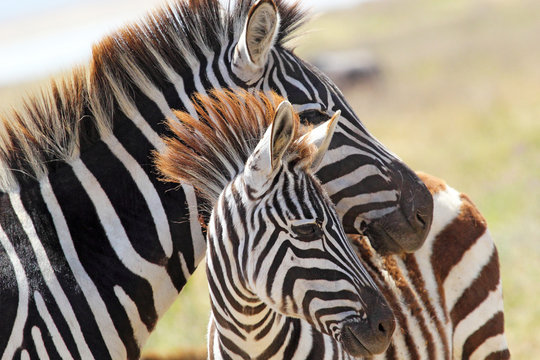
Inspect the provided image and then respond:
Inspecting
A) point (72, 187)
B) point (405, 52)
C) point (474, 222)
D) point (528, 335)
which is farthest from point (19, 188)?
point (405, 52)

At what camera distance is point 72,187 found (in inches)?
151

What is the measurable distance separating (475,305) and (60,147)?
10.6 ft

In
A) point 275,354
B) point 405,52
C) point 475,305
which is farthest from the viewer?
point 405,52

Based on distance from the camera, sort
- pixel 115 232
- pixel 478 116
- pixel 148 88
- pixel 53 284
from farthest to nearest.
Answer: pixel 478 116 → pixel 148 88 → pixel 115 232 → pixel 53 284

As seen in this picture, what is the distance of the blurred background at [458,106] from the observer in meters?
8.55

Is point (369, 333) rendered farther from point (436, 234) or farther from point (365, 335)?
point (436, 234)

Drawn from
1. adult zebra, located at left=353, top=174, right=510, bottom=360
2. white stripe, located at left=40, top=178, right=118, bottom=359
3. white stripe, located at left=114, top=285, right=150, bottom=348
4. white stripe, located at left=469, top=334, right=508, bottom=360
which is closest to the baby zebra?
white stripe, located at left=114, top=285, right=150, bottom=348

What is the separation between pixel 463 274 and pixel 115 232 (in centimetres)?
266

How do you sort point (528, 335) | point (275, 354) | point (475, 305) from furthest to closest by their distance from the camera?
point (528, 335) → point (475, 305) → point (275, 354)

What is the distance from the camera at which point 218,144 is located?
11.5 ft

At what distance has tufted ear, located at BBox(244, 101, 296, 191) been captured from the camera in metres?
3.12

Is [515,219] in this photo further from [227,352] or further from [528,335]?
[227,352]

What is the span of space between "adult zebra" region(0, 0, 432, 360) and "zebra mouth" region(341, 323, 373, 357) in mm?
964

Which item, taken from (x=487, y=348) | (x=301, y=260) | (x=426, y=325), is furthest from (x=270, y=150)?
(x=487, y=348)
